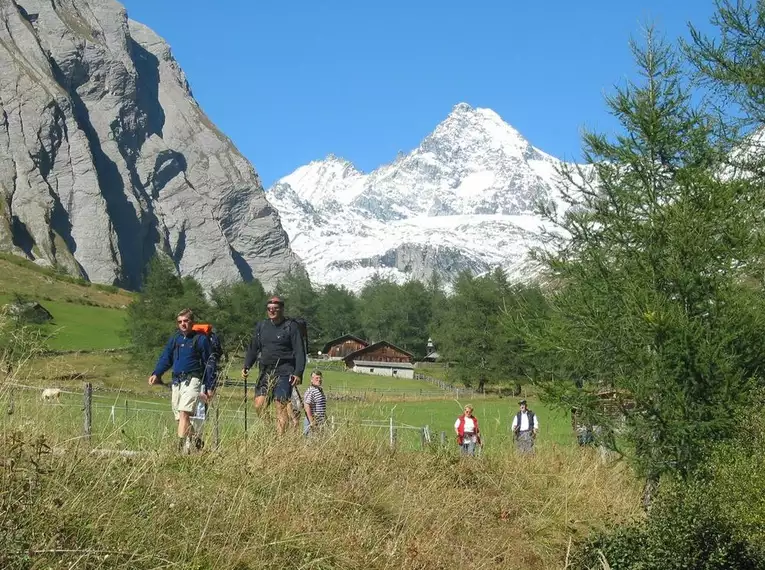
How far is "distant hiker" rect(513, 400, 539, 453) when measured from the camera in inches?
481

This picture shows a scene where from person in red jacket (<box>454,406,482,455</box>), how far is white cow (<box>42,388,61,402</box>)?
17.0 feet

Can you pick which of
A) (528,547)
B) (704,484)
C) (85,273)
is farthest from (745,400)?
(85,273)

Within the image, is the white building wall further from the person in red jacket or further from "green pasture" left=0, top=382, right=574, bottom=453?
"green pasture" left=0, top=382, right=574, bottom=453

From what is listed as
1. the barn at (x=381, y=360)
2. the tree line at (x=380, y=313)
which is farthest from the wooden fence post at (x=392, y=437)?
the barn at (x=381, y=360)

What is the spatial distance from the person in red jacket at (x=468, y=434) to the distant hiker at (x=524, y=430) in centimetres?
54

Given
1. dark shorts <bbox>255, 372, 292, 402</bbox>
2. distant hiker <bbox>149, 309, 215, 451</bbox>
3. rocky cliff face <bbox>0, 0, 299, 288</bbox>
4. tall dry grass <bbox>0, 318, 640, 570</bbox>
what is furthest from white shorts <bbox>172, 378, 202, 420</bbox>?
rocky cliff face <bbox>0, 0, 299, 288</bbox>

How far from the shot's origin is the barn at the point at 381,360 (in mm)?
110000

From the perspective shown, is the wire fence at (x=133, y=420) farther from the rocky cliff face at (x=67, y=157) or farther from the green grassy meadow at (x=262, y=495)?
the rocky cliff face at (x=67, y=157)

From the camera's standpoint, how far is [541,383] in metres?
11.9

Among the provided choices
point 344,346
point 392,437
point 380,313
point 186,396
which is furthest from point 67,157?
point 392,437

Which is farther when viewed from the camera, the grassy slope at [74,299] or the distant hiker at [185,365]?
the grassy slope at [74,299]

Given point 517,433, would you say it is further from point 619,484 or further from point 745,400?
point 745,400

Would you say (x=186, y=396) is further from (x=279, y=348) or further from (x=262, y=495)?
(x=262, y=495)

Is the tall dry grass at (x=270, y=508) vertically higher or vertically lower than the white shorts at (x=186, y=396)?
lower
